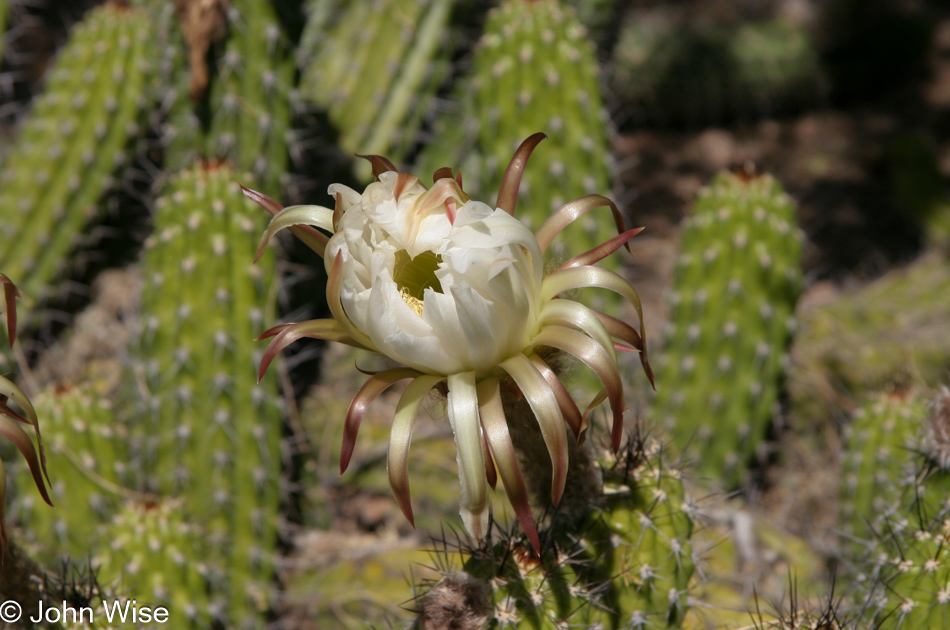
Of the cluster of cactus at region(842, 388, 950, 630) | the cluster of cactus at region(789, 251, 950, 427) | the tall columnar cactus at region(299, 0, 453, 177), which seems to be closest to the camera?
the cluster of cactus at region(842, 388, 950, 630)

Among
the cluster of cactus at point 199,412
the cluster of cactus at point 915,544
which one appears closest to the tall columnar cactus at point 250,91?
the cluster of cactus at point 199,412

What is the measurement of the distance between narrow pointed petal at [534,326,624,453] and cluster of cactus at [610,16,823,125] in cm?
396

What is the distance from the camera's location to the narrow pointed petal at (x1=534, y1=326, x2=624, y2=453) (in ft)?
3.18

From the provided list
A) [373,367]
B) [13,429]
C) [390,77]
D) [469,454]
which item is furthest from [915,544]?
[390,77]

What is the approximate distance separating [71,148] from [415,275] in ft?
6.98

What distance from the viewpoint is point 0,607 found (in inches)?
50.4

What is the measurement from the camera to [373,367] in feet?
8.95

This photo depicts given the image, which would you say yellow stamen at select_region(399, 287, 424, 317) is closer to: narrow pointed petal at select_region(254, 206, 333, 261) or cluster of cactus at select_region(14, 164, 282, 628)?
narrow pointed petal at select_region(254, 206, 333, 261)

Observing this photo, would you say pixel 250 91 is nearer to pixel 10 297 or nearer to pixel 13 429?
pixel 10 297

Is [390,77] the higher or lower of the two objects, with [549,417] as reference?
higher

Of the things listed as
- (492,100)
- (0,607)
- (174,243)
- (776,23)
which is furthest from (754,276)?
(776,23)

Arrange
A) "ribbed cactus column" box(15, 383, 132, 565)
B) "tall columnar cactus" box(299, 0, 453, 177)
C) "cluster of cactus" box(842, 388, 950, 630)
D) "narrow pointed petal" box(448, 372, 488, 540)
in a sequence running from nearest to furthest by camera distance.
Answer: "narrow pointed petal" box(448, 372, 488, 540), "cluster of cactus" box(842, 388, 950, 630), "ribbed cactus column" box(15, 383, 132, 565), "tall columnar cactus" box(299, 0, 453, 177)

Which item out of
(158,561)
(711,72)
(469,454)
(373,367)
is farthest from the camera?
(711,72)

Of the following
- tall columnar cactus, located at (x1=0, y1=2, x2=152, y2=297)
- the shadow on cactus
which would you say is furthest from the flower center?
tall columnar cactus, located at (x1=0, y1=2, x2=152, y2=297)
